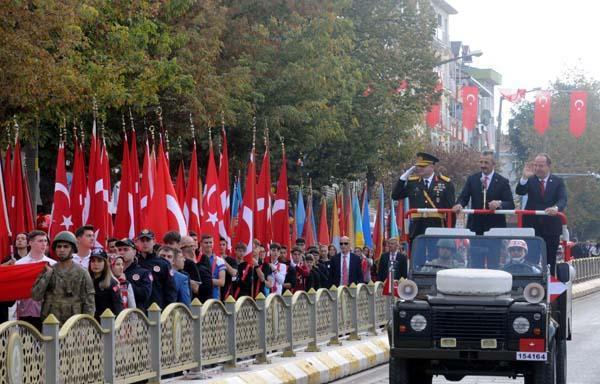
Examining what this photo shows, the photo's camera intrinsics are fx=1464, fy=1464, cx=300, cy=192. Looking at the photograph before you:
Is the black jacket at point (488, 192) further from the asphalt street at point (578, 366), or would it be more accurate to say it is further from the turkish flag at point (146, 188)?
the turkish flag at point (146, 188)

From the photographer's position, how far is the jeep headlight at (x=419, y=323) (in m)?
14.5

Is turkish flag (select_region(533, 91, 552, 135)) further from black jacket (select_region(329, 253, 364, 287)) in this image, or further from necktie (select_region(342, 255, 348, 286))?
necktie (select_region(342, 255, 348, 286))

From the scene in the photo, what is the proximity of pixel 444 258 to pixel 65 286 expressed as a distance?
13.3 ft

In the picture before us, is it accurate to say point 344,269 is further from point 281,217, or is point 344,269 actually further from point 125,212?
point 125,212

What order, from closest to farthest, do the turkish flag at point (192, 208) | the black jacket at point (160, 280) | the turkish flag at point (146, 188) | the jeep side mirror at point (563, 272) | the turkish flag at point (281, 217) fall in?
the jeep side mirror at point (563, 272), the black jacket at point (160, 280), the turkish flag at point (146, 188), the turkish flag at point (192, 208), the turkish flag at point (281, 217)

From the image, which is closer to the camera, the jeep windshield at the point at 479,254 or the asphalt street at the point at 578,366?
the jeep windshield at the point at 479,254

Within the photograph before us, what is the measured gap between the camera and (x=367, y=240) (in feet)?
129

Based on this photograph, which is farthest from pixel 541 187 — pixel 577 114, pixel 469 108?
pixel 577 114

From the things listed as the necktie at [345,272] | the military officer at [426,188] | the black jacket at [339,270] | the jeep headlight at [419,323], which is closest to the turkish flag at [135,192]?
the black jacket at [339,270]

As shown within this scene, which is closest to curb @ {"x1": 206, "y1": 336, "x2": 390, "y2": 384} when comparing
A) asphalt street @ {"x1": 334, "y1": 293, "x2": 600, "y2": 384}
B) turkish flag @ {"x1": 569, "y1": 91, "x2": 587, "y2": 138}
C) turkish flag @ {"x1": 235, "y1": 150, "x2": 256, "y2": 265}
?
asphalt street @ {"x1": 334, "y1": 293, "x2": 600, "y2": 384}

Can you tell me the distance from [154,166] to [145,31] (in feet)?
8.97

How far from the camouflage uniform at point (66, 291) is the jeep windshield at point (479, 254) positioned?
360 cm

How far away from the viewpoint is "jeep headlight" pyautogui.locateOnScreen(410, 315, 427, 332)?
47.4 feet

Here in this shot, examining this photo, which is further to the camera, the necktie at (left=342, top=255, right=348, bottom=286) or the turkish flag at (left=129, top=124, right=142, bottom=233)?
the necktie at (left=342, top=255, right=348, bottom=286)
